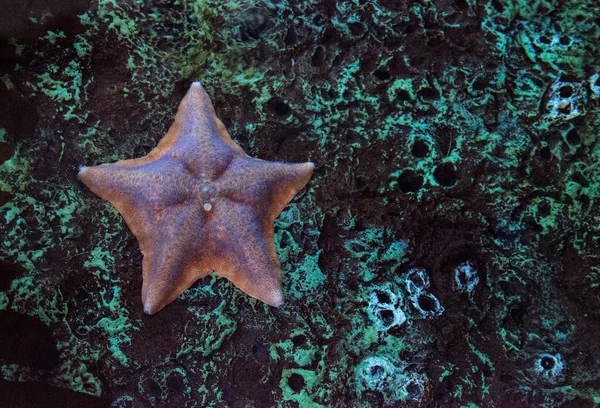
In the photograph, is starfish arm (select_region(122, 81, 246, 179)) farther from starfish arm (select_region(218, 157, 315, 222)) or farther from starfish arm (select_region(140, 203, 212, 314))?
starfish arm (select_region(140, 203, 212, 314))

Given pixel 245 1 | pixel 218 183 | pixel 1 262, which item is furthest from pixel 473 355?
pixel 1 262

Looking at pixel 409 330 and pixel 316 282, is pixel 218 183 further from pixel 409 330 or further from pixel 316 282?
pixel 409 330

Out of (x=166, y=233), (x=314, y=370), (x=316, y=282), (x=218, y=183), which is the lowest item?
(x=314, y=370)

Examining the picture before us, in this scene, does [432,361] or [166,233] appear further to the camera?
[432,361]

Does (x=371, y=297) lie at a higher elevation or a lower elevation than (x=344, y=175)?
lower

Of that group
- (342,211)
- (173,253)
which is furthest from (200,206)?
(342,211)

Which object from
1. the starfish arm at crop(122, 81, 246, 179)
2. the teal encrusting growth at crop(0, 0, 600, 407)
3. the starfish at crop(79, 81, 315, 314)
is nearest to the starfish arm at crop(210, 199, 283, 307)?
the starfish at crop(79, 81, 315, 314)
